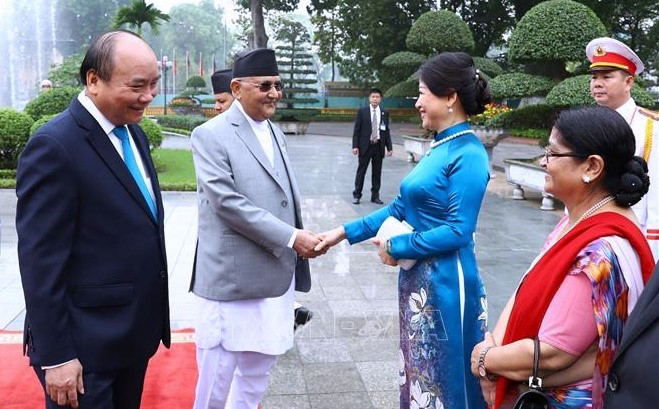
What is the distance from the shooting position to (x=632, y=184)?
5.18 ft

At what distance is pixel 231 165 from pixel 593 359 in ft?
4.81

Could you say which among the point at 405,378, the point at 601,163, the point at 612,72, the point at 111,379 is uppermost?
the point at 612,72

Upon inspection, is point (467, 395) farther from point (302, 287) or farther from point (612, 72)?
point (612, 72)

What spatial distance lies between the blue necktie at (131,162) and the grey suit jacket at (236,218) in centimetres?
43

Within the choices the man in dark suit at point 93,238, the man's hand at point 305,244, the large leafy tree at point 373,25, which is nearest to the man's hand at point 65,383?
the man in dark suit at point 93,238

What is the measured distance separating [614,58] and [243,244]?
1.94 m

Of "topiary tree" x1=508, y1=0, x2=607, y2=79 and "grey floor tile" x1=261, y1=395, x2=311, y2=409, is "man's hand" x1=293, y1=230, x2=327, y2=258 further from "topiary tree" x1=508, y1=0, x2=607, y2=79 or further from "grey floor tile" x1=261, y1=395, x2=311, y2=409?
"topiary tree" x1=508, y1=0, x2=607, y2=79

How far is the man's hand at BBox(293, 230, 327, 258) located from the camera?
252 centimetres

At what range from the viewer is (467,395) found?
7.16 ft

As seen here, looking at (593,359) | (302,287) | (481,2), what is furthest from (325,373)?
(481,2)

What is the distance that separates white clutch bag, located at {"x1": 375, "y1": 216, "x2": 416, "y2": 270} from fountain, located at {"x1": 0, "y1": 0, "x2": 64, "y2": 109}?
27.5m

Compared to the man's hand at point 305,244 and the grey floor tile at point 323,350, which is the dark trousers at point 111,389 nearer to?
the man's hand at point 305,244

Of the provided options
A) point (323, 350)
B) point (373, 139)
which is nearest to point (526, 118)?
point (373, 139)

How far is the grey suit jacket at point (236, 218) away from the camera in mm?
2414
